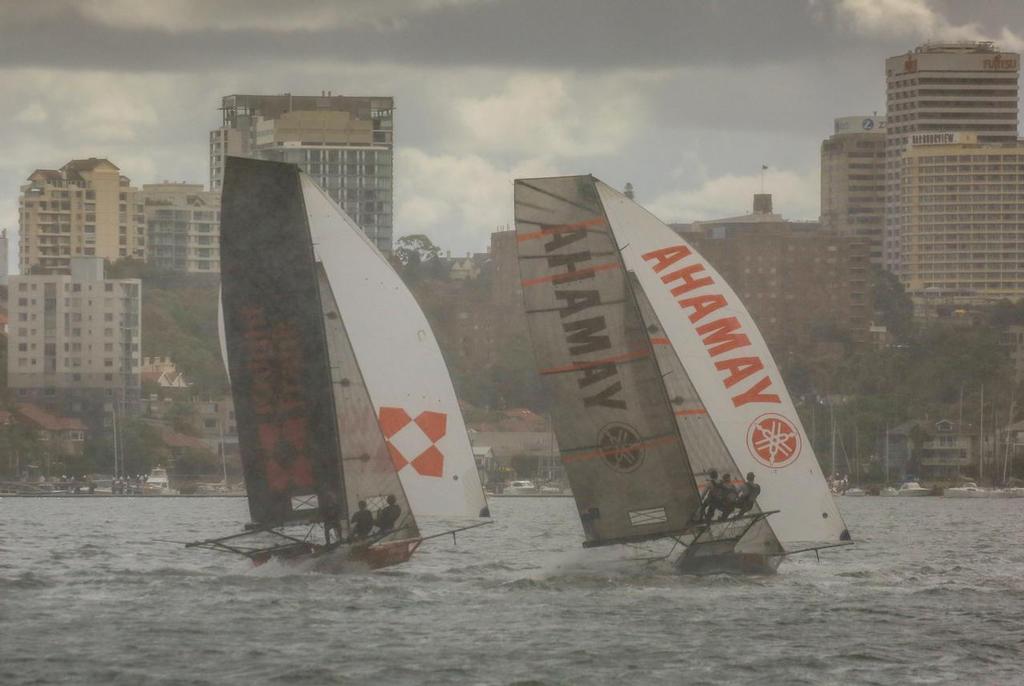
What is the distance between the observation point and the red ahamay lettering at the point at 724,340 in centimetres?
3422

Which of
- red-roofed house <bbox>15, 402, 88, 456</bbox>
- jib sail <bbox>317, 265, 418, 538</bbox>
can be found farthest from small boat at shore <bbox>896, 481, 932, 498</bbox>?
jib sail <bbox>317, 265, 418, 538</bbox>

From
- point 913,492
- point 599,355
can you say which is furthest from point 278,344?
point 913,492

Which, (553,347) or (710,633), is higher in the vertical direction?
(553,347)

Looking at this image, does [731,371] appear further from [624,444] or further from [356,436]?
[356,436]

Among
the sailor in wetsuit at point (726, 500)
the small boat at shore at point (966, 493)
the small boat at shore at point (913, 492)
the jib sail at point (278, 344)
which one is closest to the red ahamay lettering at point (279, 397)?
the jib sail at point (278, 344)

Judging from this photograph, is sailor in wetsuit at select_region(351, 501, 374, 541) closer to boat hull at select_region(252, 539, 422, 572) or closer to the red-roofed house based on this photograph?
boat hull at select_region(252, 539, 422, 572)

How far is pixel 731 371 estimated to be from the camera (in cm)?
A: 3425

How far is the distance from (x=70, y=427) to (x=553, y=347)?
115m

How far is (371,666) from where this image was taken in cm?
2752

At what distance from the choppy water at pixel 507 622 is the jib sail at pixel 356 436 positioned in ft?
4.42

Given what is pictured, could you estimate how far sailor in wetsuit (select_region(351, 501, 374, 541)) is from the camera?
3528 cm

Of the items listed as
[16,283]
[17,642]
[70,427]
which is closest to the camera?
[17,642]

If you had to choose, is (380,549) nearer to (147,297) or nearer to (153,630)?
(153,630)

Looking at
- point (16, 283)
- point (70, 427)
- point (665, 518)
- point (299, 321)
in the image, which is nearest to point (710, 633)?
point (665, 518)
